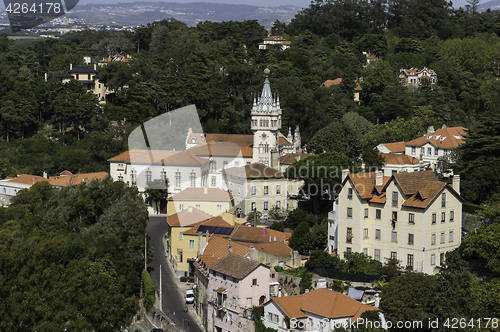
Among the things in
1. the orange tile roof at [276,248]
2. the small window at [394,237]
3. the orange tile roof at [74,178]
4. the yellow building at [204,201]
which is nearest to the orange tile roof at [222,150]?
the yellow building at [204,201]

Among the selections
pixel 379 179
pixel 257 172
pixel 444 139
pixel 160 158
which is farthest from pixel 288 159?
pixel 379 179

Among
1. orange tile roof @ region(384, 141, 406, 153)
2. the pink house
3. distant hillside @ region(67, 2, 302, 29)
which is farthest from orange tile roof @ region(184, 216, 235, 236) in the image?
distant hillside @ region(67, 2, 302, 29)

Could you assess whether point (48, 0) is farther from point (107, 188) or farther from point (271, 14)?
point (271, 14)

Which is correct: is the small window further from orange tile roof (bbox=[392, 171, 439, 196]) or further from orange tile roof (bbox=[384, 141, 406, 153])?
orange tile roof (bbox=[384, 141, 406, 153])

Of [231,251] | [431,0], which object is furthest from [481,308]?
[431,0]

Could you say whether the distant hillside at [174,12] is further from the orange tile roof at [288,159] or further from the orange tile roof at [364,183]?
the orange tile roof at [364,183]
